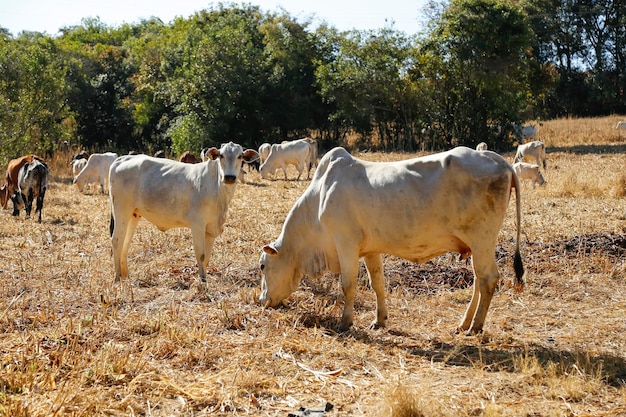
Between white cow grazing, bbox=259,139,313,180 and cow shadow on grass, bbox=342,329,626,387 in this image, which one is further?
white cow grazing, bbox=259,139,313,180

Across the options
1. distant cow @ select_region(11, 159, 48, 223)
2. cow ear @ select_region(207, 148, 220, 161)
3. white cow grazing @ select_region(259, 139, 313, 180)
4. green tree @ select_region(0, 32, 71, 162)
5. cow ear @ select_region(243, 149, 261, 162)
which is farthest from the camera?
green tree @ select_region(0, 32, 71, 162)

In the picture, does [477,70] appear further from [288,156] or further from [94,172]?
[94,172]

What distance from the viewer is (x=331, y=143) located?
37812 millimetres

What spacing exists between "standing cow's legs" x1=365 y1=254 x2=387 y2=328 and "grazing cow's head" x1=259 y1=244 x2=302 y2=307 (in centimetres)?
87

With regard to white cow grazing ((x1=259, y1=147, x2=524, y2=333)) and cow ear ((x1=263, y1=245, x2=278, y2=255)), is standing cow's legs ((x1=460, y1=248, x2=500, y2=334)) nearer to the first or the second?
white cow grazing ((x1=259, y1=147, x2=524, y2=333))

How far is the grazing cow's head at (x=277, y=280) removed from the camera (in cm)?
766

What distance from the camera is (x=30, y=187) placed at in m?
16.0

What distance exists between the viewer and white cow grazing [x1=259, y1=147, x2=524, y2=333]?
257 inches

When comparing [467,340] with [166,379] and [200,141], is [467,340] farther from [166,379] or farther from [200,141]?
[200,141]

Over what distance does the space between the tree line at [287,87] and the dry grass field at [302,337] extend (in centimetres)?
1840

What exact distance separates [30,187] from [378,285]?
1144cm

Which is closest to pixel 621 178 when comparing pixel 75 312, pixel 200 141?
pixel 75 312

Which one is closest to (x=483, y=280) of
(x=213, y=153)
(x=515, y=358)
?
(x=515, y=358)

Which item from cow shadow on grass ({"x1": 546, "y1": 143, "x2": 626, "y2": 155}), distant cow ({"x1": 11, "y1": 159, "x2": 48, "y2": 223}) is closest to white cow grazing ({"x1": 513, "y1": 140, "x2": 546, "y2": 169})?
cow shadow on grass ({"x1": 546, "y1": 143, "x2": 626, "y2": 155})
